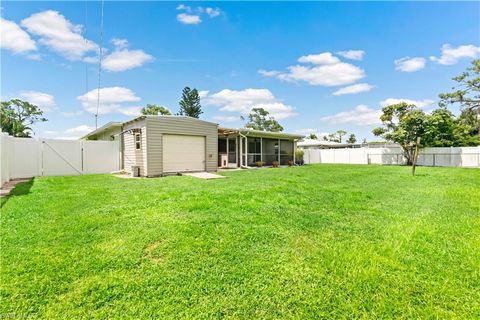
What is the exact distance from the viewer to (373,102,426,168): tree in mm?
20031

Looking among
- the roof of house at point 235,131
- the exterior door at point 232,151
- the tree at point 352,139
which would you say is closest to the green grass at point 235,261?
the roof of house at point 235,131


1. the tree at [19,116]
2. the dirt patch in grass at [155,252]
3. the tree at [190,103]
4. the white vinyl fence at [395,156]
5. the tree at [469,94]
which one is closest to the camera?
the dirt patch in grass at [155,252]

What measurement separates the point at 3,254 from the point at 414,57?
22798 millimetres

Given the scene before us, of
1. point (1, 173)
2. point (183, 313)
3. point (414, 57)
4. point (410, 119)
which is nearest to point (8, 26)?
point (1, 173)

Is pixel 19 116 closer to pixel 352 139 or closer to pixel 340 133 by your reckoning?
pixel 340 133

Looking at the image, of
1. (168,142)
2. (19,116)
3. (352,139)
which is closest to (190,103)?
(19,116)

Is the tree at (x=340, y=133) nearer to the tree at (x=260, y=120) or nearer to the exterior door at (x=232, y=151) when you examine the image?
the tree at (x=260, y=120)

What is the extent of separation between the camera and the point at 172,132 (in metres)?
11.8

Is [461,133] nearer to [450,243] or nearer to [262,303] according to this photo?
[450,243]

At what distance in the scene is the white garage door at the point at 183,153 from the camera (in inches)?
465

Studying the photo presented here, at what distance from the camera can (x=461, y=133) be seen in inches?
858

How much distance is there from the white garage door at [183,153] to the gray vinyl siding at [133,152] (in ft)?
2.98

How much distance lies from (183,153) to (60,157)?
5674 millimetres

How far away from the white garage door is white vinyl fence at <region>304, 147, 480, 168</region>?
613 inches
